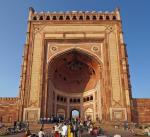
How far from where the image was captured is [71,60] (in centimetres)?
3550

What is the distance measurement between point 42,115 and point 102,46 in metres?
13.5

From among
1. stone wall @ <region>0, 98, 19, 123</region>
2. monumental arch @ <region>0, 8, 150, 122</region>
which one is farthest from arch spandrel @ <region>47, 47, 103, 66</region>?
stone wall @ <region>0, 98, 19, 123</region>

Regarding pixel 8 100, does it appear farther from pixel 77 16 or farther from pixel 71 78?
pixel 77 16

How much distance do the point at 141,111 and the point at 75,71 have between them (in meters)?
13.0

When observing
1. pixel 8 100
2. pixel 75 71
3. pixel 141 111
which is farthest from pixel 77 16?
pixel 141 111

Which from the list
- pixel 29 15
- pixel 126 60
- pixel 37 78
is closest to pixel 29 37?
pixel 29 15

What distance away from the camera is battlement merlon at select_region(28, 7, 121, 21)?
35.2 meters

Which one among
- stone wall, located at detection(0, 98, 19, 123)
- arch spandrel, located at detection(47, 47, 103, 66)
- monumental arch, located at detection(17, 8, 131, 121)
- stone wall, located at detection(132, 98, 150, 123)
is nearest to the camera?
stone wall, located at detection(132, 98, 150, 123)

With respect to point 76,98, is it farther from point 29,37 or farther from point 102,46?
point 29,37

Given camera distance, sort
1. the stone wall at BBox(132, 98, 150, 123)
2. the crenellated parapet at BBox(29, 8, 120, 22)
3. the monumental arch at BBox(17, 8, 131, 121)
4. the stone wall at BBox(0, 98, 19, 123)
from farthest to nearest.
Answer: the crenellated parapet at BBox(29, 8, 120, 22)
the monumental arch at BBox(17, 8, 131, 121)
the stone wall at BBox(0, 98, 19, 123)
the stone wall at BBox(132, 98, 150, 123)

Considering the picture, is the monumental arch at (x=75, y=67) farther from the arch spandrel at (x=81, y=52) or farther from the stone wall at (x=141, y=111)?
the stone wall at (x=141, y=111)

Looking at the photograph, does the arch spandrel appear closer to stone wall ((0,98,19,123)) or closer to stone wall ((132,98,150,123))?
stone wall ((0,98,19,123))

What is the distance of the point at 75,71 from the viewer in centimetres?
3741

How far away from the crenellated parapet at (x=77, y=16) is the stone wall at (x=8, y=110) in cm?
1380
